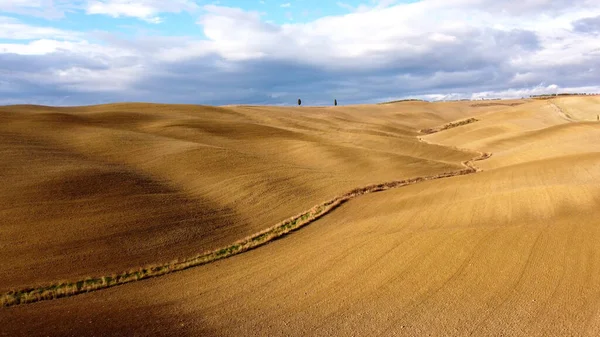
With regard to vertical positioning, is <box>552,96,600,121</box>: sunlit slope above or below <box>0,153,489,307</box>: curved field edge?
above

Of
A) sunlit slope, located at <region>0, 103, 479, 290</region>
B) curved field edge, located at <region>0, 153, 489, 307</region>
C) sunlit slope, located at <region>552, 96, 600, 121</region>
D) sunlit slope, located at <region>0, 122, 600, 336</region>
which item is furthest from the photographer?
sunlit slope, located at <region>552, 96, 600, 121</region>

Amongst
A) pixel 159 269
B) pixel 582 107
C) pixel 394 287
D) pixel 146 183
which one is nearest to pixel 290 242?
pixel 159 269

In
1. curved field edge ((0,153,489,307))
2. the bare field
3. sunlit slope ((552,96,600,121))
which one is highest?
sunlit slope ((552,96,600,121))

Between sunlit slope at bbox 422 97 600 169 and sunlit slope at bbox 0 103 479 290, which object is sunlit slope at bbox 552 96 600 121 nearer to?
sunlit slope at bbox 422 97 600 169

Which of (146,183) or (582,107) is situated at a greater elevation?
(582,107)

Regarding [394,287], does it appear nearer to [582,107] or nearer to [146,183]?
[146,183]

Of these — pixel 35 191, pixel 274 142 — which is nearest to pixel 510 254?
pixel 35 191

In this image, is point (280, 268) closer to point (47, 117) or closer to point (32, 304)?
point (32, 304)

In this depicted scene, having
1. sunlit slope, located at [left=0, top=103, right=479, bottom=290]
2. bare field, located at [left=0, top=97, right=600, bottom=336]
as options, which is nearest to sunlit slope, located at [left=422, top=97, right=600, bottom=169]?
sunlit slope, located at [left=0, top=103, right=479, bottom=290]
